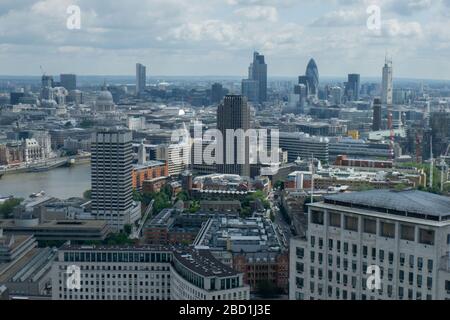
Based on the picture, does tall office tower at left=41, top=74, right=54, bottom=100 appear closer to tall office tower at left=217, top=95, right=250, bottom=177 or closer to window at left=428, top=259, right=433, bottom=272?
tall office tower at left=217, top=95, right=250, bottom=177

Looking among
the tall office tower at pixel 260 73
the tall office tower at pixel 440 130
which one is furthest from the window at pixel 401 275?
the tall office tower at pixel 260 73

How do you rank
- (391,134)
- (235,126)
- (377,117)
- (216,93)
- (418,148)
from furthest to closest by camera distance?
(216,93)
(377,117)
(391,134)
(418,148)
(235,126)

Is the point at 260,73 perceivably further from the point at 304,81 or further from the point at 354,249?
the point at 354,249

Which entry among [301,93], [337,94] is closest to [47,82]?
[301,93]

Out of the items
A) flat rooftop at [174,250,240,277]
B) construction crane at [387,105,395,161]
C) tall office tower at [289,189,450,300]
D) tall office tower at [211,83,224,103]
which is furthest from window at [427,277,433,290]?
tall office tower at [211,83,224,103]

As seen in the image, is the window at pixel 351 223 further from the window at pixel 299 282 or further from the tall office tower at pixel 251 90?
the tall office tower at pixel 251 90

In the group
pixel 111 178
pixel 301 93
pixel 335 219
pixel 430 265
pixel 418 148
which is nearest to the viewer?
pixel 430 265
